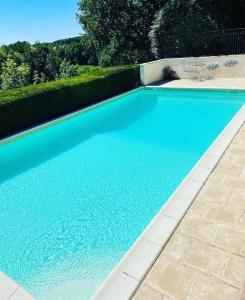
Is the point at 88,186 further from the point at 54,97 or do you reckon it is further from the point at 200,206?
the point at 54,97

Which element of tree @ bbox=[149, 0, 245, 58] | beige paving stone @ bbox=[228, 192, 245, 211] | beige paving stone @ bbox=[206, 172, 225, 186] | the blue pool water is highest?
tree @ bbox=[149, 0, 245, 58]

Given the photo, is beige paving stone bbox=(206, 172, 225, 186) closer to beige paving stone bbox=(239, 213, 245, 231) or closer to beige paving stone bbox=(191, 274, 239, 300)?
beige paving stone bbox=(239, 213, 245, 231)

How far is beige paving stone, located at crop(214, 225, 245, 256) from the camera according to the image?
11.1ft

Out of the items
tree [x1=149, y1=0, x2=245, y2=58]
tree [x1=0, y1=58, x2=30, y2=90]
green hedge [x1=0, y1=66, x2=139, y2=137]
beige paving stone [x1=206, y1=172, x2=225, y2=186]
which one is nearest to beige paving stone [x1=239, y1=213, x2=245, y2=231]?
beige paving stone [x1=206, y1=172, x2=225, y2=186]

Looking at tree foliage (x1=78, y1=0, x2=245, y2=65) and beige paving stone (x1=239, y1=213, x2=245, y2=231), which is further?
tree foliage (x1=78, y1=0, x2=245, y2=65)

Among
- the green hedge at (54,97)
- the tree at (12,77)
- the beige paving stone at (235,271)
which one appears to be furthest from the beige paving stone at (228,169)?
the tree at (12,77)

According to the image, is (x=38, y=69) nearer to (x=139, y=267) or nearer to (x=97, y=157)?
(x=97, y=157)

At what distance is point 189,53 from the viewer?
16.6 m

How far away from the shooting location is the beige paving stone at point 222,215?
3894 millimetres

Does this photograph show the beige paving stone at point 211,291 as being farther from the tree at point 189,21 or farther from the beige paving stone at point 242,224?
the tree at point 189,21

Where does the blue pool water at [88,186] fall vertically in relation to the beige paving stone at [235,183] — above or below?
below

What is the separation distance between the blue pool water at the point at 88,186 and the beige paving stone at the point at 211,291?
4.75ft

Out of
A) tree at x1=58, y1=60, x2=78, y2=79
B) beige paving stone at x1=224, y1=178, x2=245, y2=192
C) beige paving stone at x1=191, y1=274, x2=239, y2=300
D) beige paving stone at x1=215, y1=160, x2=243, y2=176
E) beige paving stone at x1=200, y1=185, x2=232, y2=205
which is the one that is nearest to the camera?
beige paving stone at x1=191, y1=274, x2=239, y2=300

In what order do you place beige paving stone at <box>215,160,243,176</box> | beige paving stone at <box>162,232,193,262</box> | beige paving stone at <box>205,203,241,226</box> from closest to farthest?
beige paving stone at <box>162,232,193,262</box>
beige paving stone at <box>205,203,241,226</box>
beige paving stone at <box>215,160,243,176</box>
